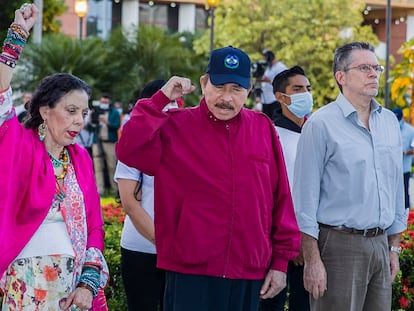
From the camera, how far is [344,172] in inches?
201

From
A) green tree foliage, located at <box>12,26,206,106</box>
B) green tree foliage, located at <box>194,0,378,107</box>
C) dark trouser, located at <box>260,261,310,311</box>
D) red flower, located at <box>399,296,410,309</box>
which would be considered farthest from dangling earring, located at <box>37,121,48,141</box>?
green tree foliage, located at <box>194,0,378,107</box>

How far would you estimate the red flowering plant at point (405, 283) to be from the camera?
736cm

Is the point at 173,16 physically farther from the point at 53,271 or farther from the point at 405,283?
the point at 53,271

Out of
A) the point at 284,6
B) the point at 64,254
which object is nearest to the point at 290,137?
the point at 64,254

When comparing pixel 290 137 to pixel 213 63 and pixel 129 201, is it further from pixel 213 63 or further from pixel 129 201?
pixel 213 63

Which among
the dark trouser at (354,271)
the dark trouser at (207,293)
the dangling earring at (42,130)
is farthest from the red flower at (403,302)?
the dangling earring at (42,130)

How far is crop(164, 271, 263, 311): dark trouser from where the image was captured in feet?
13.9

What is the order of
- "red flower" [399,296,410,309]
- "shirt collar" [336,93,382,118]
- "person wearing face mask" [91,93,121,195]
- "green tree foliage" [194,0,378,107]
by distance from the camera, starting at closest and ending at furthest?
1. "shirt collar" [336,93,382,118]
2. "red flower" [399,296,410,309]
3. "person wearing face mask" [91,93,121,195]
4. "green tree foliage" [194,0,378,107]

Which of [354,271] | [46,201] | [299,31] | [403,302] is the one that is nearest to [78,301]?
[46,201]

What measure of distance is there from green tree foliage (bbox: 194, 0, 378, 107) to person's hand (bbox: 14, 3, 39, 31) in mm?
38319

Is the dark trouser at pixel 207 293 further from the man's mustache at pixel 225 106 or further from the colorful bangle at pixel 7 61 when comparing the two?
the colorful bangle at pixel 7 61

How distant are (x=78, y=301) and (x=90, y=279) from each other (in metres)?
0.14

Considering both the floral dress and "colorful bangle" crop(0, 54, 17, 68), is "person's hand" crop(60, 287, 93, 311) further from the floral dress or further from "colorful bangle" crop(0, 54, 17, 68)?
"colorful bangle" crop(0, 54, 17, 68)

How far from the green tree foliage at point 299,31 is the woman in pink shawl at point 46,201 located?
38176mm
